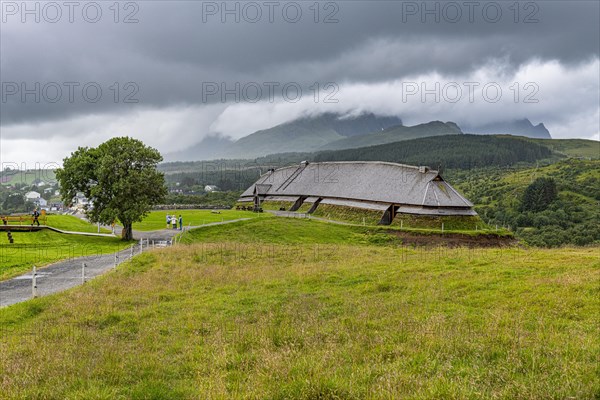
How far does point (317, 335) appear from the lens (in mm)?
8969

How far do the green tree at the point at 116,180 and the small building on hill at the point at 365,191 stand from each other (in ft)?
111

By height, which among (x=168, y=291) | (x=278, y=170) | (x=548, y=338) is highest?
(x=278, y=170)

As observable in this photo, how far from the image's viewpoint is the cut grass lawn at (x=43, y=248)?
24.6 meters

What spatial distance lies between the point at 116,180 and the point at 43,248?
10.0 metres

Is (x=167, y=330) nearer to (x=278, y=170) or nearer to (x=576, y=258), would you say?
(x=576, y=258)

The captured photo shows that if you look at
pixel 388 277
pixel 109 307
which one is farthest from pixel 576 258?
pixel 109 307

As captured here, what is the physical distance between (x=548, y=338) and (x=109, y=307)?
1291 centimetres

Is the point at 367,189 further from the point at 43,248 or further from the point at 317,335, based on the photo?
the point at 317,335

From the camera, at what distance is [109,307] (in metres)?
13.0

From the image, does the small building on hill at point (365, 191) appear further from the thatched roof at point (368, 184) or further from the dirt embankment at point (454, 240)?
the dirt embankment at point (454, 240)

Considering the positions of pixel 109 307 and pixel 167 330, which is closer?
pixel 167 330

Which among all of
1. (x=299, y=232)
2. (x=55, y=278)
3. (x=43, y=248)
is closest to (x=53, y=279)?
(x=55, y=278)

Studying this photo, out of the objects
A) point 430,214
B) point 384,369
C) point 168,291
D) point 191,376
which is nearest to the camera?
point 384,369

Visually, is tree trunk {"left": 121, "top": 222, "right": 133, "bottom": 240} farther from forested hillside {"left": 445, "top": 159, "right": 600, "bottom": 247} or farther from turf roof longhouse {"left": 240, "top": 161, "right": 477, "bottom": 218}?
forested hillside {"left": 445, "top": 159, "right": 600, "bottom": 247}
